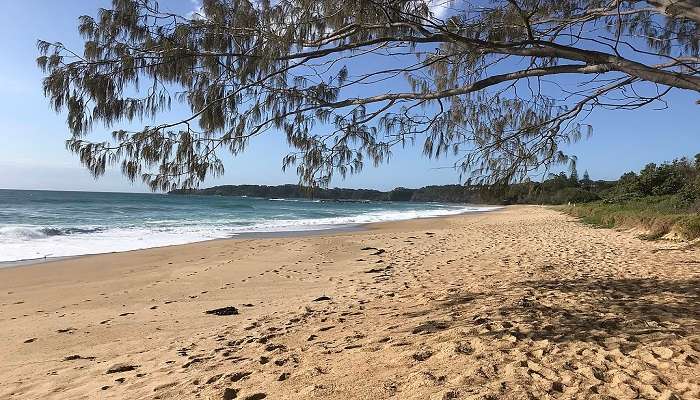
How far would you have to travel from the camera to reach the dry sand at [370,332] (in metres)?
3.39

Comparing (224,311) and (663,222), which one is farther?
(663,222)

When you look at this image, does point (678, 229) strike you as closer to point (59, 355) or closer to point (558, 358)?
point (558, 358)

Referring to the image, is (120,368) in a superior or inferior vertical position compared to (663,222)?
inferior

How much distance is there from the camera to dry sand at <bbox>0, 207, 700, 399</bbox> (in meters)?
3.39

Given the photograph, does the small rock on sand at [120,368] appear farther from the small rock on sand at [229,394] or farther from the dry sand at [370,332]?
the small rock on sand at [229,394]

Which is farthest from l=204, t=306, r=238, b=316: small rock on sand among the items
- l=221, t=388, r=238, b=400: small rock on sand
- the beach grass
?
the beach grass

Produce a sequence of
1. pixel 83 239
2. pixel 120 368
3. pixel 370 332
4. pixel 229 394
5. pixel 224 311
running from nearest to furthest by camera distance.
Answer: pixel 229 394 < pixel 120 368 < pixel 370 332 < pixel 224 311 < pixel 83 239

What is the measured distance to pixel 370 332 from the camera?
4.79m

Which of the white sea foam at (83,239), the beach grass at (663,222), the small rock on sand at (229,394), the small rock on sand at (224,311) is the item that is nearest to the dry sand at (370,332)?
the small rock on sand at (229,394)

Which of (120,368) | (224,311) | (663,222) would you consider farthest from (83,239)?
(663,222)

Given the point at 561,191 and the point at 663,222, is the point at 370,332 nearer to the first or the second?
the point at 561,191

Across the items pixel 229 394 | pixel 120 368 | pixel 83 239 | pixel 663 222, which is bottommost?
pixel 83 239

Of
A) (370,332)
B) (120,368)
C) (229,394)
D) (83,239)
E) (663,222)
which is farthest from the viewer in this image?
(83,239)

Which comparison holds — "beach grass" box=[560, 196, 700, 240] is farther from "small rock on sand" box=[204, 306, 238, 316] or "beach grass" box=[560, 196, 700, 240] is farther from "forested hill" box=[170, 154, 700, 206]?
"small rock on sand" box=[204, 306, 238, 316]
